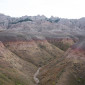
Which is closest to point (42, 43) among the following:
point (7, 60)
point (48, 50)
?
point (48, 50)

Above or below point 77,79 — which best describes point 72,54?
above

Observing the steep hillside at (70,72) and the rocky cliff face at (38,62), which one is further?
the rocky cliff face at (38,62)

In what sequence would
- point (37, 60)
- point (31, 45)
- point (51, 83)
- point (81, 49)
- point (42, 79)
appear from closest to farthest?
point (51, 83)
point (42, 79)
point (81, 49)
point (37, 60)
point (31, 45)

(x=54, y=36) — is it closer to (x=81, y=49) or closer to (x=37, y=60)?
(x=37, y=60)

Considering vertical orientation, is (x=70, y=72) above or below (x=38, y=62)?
above

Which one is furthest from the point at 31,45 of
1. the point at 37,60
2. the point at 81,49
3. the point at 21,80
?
the point at 21,80

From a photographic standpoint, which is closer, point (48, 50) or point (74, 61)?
point (74, 61)

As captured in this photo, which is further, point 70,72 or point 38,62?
point 38,62

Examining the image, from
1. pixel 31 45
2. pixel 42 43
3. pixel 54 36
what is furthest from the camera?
pixel 54 36

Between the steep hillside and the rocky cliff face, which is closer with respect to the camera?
the steep hillside

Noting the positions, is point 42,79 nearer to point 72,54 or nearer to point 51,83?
point 51,83
